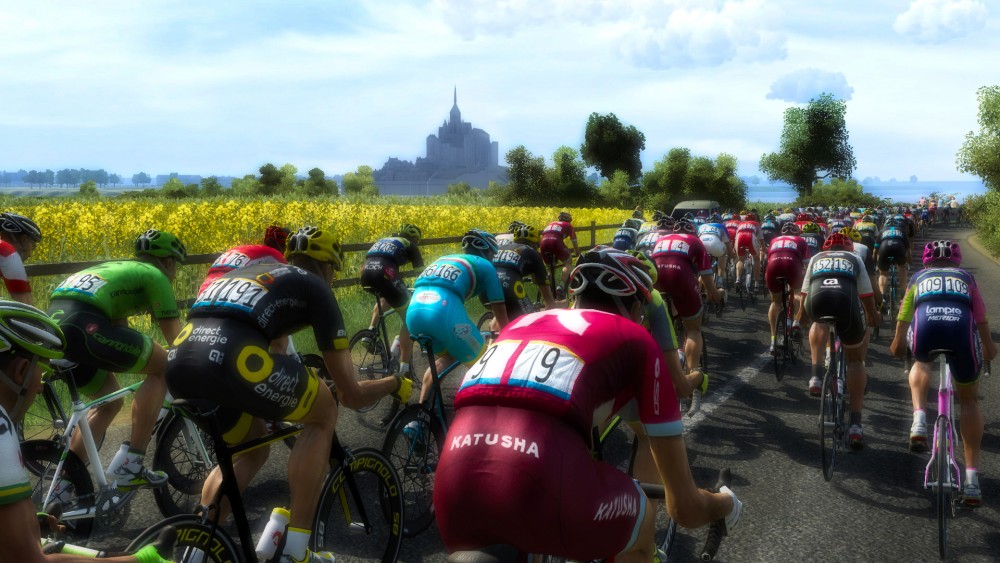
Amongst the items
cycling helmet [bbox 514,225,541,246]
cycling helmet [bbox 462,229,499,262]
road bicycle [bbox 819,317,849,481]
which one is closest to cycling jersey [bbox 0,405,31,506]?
road bicycle [bbox 819,317,849,481]

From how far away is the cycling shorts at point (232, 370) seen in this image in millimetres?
3455

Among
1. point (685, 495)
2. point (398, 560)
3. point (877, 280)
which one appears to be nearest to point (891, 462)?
point (398, 560)

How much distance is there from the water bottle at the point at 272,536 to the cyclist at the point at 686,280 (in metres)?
5.57

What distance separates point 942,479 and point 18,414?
5093 millimetres

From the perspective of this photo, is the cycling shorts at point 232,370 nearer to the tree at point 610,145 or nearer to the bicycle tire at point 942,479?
the bicycle tire at point 942,479

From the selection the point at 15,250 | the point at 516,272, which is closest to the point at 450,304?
the point at 516,272

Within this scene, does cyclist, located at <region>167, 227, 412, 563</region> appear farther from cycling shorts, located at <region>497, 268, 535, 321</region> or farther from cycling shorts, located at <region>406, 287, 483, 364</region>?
cycling shorts, located at <region>497, 268, 535, 321</region>

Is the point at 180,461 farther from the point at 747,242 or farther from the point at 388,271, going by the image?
the point at 747,242

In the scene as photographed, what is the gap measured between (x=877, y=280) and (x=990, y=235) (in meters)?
22.3

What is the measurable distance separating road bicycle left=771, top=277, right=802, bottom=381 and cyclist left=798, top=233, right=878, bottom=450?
2565mm

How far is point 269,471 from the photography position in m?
6.41

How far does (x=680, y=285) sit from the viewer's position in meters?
8.55

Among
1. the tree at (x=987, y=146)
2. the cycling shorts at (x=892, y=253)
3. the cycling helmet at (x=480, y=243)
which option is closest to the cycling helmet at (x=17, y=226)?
the cycling helmet at (x=480, y=243)

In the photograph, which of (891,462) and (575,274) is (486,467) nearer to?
(575,274)
